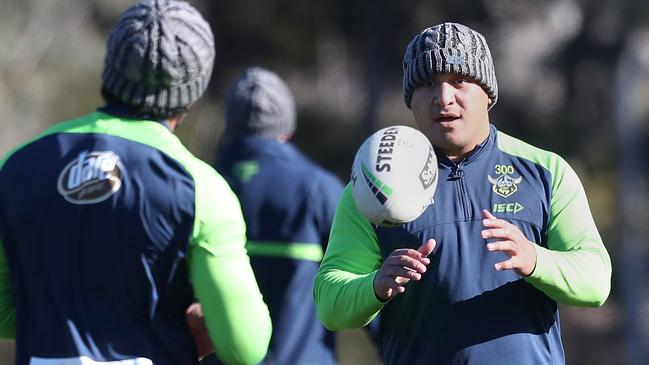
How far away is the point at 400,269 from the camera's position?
3.44m

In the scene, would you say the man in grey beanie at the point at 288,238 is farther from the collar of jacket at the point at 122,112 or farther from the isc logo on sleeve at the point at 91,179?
the isc logo on sleeve at the point at 91,179

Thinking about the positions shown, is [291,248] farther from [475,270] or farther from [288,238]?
[475,270]

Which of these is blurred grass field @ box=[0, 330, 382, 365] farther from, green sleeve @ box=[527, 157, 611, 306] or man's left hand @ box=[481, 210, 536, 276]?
man's left hand @ box=[481, 210, 536, 276]

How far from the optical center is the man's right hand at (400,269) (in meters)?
3.42

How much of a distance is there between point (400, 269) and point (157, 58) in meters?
0.99

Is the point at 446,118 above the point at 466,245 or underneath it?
above

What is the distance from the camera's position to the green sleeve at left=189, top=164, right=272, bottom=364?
12.1 ft

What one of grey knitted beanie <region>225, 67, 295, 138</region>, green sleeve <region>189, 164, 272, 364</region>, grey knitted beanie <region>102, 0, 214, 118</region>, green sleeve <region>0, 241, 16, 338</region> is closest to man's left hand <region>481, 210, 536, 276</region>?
green sleeve <region>189, 164, 272, 364</region>

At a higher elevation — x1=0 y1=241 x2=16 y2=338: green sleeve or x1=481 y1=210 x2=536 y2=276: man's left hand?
x1=481 y1=210 x2=536 y2=276: man's left hand

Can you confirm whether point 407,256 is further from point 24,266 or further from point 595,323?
point 595,323

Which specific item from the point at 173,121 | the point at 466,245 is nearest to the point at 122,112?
the point at 173,121

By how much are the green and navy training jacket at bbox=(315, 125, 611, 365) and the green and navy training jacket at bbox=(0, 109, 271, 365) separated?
31cm

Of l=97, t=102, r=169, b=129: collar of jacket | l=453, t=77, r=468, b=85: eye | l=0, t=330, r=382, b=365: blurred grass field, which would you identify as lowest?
l=0, t=330, r=382, b=365: blurred grass field

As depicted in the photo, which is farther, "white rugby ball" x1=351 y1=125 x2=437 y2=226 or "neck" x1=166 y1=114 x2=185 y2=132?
"neck" x1=166 y1=114 x2=185 y2=132
